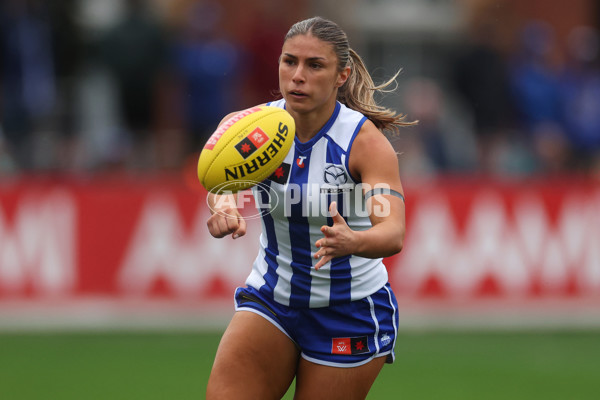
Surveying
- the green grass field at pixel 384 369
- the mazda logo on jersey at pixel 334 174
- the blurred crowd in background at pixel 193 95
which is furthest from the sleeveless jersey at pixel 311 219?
the blurred crowd in background at pixel 193 95

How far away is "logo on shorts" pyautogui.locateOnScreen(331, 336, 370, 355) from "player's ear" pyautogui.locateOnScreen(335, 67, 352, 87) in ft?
4.17

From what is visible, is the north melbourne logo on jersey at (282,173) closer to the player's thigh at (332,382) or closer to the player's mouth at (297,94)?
the player's mouth at (297,94)

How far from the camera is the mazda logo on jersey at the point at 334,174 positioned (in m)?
5.00

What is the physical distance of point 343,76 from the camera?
5.20 metres

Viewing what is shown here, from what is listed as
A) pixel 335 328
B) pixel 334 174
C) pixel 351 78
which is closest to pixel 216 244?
pixel 351 78

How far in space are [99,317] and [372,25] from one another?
829cm

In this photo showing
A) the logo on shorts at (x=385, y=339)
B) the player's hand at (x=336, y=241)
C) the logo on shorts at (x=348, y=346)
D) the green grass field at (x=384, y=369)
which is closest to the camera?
the player's hand at (x=336, y=241)

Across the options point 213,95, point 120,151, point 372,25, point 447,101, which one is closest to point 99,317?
point 120,151

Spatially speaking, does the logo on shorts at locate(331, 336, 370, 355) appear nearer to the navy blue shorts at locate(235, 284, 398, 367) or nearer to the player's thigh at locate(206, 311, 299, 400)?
the navy blue shorts at locate(235, 284, 398, 367)

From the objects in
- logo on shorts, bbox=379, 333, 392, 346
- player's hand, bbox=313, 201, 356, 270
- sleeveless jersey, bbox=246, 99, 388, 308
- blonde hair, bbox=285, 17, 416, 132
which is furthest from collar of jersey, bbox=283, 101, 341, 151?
logo on shorts, bbox=379, 333, 392, 346

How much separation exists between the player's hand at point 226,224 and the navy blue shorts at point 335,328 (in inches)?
19.8

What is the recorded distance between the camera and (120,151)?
12.5m

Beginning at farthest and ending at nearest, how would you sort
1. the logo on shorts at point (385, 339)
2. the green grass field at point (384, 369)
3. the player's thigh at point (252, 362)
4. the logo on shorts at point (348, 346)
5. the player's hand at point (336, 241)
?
the green grass field at point (384, 369), the logo on shorts at point (385, 339), the logo on shorts at point (348, 346), the player's thigh at point (252, 362), the player's hand at point (336, 241)

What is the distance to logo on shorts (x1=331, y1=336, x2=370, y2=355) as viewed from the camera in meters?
5.11
